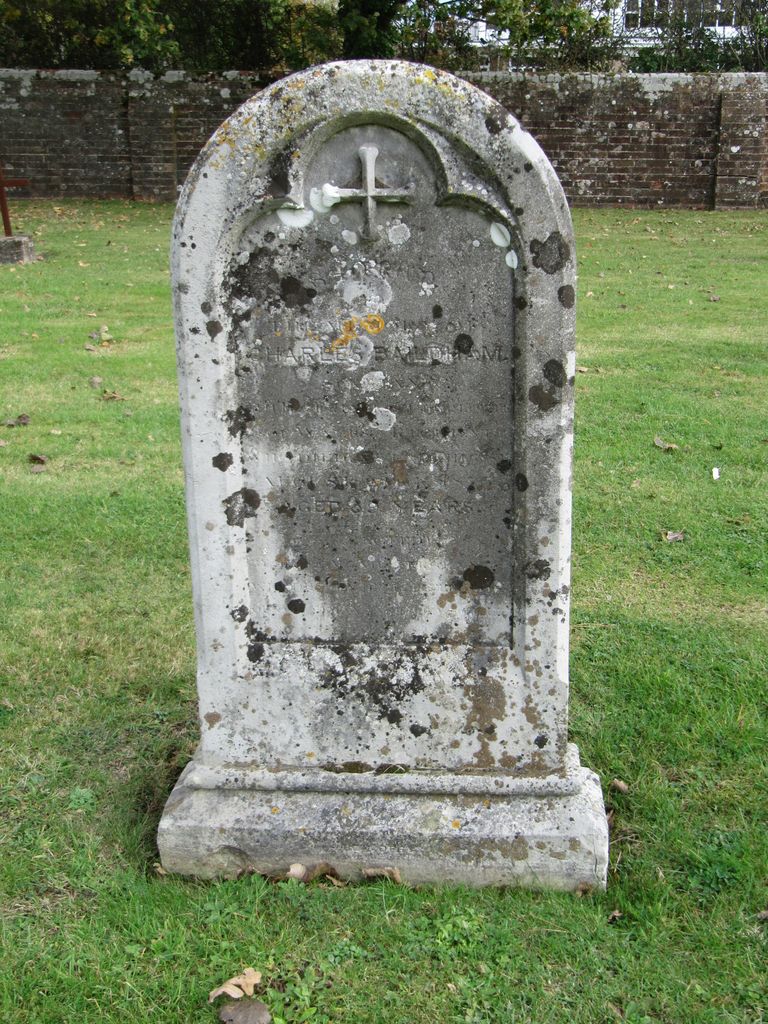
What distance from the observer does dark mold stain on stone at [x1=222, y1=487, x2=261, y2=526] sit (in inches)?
107

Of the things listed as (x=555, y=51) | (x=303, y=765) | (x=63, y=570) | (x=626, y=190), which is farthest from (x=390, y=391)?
(x=555, y=51)

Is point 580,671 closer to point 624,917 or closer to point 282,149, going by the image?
point 624,917

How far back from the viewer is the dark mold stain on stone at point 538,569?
8.77ft

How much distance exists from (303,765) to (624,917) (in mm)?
994

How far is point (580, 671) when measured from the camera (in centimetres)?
373

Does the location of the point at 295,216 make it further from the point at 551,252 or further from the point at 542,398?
the point at 542,398

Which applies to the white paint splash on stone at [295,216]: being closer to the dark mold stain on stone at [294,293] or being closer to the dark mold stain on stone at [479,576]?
the dark mold stain on stone at [294,293]

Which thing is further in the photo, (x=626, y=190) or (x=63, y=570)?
(x=626, y=190)

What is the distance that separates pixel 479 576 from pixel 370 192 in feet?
3.59

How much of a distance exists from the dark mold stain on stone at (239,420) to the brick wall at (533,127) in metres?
14.9

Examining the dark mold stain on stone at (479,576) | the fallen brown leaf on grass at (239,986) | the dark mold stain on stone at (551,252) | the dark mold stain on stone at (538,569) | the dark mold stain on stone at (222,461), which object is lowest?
the fallen brown leaf on grass at (239,986)

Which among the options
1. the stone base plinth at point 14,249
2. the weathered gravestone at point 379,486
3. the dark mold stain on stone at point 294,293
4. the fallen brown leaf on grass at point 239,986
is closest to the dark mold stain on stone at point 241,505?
the weathered gravestone at point 379,486

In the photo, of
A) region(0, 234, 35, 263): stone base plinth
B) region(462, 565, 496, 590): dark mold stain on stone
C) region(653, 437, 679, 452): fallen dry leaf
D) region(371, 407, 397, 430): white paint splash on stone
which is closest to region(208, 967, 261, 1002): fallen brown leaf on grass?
region(462, 565, 496, 590): dark mold stain on stone

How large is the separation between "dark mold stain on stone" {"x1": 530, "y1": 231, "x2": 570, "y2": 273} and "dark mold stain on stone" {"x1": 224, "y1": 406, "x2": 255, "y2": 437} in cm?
88
